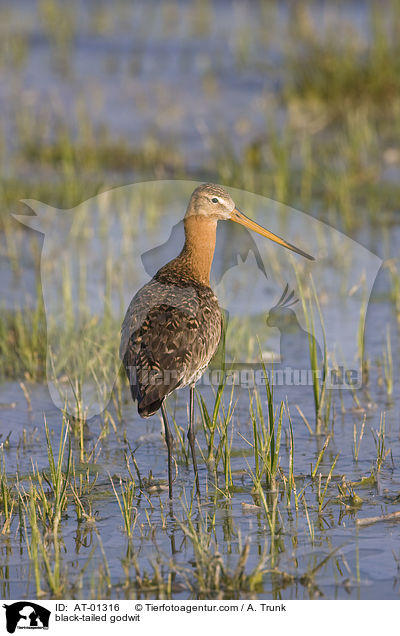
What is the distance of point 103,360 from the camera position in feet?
19.5

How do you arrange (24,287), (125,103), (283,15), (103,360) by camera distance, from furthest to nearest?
1. (283,15)
2. (125,103)
3. (24,287)
4. (103,360)

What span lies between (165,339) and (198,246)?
0.70 m

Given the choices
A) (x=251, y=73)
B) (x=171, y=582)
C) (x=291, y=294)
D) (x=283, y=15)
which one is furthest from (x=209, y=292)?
(x=283, y=15)

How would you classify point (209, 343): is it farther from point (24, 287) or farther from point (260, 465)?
point (24, 287)

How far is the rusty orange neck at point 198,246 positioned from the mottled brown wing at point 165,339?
0.22m

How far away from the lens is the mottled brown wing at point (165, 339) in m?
4.72

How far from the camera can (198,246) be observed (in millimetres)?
5324

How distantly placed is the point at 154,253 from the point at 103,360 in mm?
723

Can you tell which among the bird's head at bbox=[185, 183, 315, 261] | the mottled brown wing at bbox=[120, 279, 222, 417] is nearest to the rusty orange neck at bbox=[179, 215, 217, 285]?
the bird's head at bbox=[185, 183, 315, 261]

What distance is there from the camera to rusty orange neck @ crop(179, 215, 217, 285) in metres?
5.29

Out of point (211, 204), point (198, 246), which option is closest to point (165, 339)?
point (198, 246)
